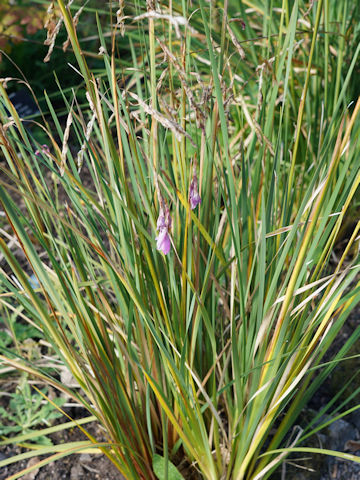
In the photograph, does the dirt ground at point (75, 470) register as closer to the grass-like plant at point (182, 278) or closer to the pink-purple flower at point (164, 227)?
the grass-like plant at point (182, 278)

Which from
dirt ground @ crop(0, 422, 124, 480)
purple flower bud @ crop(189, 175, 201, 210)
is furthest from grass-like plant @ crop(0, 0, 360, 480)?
dirt ground @ crop(0, 422, 124, 480)

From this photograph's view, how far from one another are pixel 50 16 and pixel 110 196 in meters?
0.29

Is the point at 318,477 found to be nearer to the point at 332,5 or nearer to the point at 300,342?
the point at 300,342

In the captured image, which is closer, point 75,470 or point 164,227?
point 164,227

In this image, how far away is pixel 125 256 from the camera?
0.81 meters

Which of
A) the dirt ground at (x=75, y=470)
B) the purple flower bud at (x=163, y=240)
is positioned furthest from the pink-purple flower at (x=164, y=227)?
the dirt ground at (x=75, y=470)

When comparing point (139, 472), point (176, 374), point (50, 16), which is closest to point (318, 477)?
point (139, 472)

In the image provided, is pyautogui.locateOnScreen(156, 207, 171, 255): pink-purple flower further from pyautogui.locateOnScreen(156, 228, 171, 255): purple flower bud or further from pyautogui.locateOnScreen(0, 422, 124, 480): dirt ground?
pyautogui.locateOnScreen(0, 422, 124, 480): dirt ground

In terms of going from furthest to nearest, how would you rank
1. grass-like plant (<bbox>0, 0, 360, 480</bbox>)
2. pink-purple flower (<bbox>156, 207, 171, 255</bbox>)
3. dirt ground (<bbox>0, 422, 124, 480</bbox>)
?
1. dirt ground (<bbox>0, 422, 124, 480</bbox>)
2. grass-like plant (<bbox>0, 0, 360, 480</bbox>)
3. pink-purple flower (<bbox>156, 207, 171, 255</bbox>)

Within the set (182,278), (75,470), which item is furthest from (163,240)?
(75,470)

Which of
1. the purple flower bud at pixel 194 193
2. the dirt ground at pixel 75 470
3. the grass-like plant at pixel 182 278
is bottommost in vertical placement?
the dirt ground at pixel 75 470

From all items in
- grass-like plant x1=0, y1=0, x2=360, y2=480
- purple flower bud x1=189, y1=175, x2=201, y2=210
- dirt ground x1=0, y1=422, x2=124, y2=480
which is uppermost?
purple flower bud x1=189, y1=175, x2=201, y2=210

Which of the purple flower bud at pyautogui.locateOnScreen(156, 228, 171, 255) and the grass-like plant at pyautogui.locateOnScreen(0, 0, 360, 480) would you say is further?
the grass-like plant at pyautogui.locateOnScreen(0, 0, 360, 480)

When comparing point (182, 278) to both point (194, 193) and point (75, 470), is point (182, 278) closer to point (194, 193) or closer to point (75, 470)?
point (194, 193)
